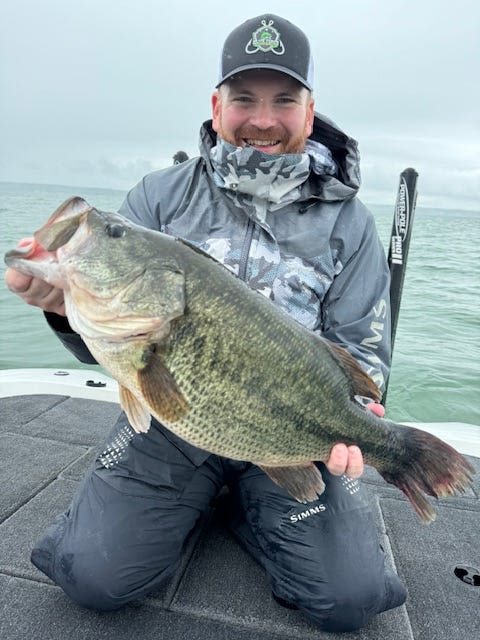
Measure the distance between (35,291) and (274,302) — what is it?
103cm

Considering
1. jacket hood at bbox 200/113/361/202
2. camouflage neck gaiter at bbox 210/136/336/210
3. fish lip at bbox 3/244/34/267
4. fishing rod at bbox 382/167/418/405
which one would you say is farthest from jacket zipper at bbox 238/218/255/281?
fishing rod at bbox 382/167/418/405

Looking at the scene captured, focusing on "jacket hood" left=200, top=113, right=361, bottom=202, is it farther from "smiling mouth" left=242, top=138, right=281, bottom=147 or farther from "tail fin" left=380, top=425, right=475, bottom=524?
"tail fin" left=380, top=425, right=475, bottom=524

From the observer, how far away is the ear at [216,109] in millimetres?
3109

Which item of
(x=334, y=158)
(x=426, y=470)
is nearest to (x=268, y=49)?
(x=334, y=158)

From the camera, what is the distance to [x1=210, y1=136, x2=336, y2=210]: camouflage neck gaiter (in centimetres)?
290

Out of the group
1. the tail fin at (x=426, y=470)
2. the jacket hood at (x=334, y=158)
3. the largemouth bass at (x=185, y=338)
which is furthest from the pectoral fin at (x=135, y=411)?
the jacket hood at (x=334, y=158)

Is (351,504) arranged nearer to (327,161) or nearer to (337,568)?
(337,568)

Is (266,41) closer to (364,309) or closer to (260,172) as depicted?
(260,172)

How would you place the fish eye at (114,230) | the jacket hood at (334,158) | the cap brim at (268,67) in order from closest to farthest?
the fish eye at (114,230) < the cap brim at (268,67) < the jacket hood at (334,158)

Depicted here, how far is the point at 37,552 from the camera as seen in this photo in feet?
8.47

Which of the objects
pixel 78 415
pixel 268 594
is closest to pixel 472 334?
pixel 78 415

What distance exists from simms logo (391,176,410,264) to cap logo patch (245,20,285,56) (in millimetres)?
2287

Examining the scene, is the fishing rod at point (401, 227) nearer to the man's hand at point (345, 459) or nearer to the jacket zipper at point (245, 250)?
the jacket zipper at point (245, 250)

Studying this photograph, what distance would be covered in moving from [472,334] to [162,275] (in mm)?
13274
